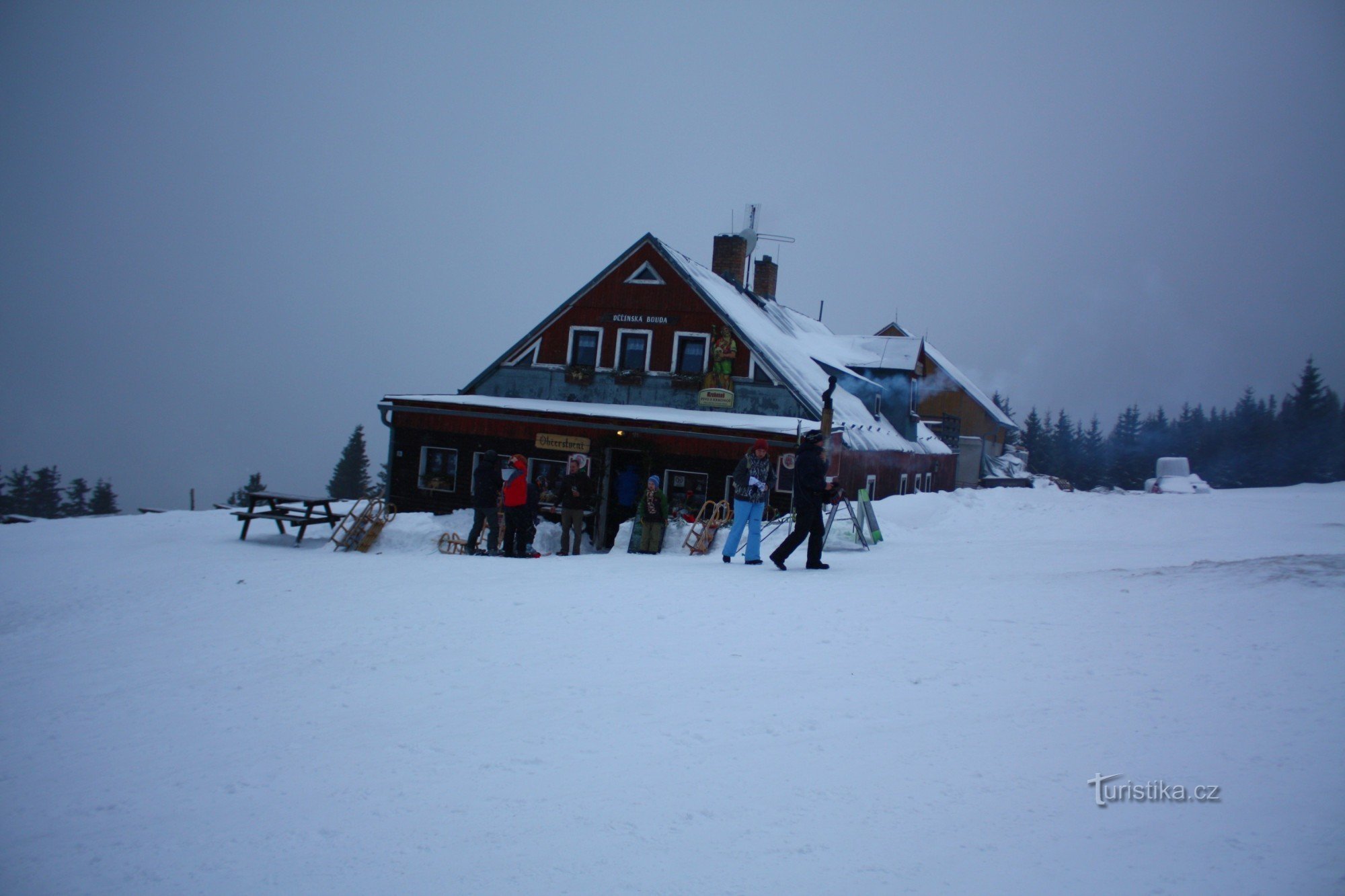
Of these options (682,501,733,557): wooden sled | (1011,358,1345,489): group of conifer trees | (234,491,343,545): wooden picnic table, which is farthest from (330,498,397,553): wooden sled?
(1011,358,1345,489): group of conifer trees

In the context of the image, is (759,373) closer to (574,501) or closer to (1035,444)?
(574,501)

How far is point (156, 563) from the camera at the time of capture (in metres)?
11.3

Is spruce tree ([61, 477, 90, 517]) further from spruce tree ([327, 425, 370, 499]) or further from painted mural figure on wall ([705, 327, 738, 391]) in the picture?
painted mural figure on wall ([705, 327, 738, 391])

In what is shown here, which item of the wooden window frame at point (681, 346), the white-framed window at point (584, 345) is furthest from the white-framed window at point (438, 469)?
the wooden window frame at point (681, 346)

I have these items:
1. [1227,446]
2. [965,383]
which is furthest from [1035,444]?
[965,383]

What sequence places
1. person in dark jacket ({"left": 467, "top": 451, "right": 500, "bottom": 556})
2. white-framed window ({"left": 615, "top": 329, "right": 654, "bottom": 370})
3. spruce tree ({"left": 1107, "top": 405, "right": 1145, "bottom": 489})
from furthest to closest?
spruce tree ({"left": 1107, "top": 405, "right": 1145, "bottom": 489}) → white-framed window ({"left": 615, "top": 329, "right": 654, "bottom": 370}) → person in dark jacket ({"left": 467, "top": 451, "right": 500, "bottom": 556})

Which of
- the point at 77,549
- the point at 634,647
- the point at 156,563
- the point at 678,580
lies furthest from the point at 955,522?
the point at 77,549

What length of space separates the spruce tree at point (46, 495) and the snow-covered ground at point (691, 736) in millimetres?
78497

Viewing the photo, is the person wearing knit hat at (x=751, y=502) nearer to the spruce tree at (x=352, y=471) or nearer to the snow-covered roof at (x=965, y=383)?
the snow-covered roof at (x=965, y=383)

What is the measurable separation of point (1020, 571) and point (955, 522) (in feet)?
16.7

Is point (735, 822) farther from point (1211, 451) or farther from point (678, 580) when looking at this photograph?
point (1211, 451)

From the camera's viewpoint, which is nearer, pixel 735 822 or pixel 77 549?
pixel 735 822

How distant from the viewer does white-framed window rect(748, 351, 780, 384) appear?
19703mm

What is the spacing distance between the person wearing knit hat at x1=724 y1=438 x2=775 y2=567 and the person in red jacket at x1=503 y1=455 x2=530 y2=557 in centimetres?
341
